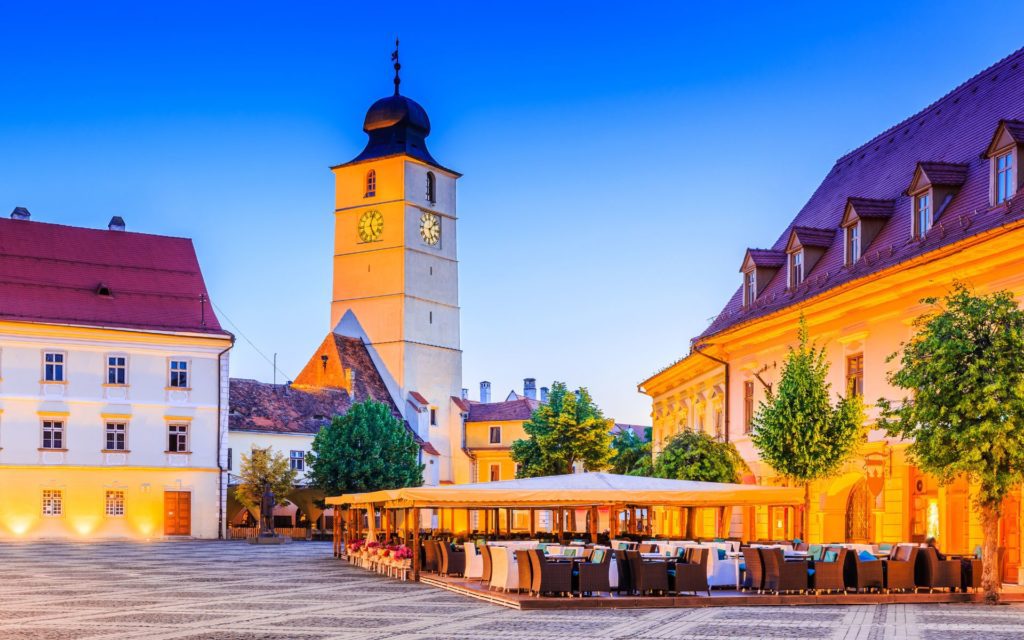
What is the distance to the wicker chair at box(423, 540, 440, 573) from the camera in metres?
28.4

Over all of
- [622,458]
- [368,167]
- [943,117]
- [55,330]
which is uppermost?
[368,167]

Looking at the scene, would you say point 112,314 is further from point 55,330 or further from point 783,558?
point 783,558

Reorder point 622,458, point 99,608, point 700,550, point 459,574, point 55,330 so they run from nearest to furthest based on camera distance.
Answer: point 99,608 → point 700,550 → point 459,574 → point 55,330 → point 622,458

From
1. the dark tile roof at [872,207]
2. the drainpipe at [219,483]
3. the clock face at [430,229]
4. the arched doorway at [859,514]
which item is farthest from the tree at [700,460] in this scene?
the clock face at [430,229]

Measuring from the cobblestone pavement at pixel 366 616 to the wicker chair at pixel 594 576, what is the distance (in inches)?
46.9

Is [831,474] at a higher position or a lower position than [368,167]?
lower

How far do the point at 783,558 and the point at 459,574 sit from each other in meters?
8.04

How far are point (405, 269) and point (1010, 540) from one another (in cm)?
6675

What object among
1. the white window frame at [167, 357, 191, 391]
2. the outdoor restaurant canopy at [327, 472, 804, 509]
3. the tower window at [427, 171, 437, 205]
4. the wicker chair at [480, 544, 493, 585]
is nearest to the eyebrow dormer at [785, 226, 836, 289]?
the outdoor restaurant canopy at [327, 472, 804, 509]

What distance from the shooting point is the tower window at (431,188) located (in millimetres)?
91438

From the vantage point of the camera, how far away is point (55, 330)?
5584cm

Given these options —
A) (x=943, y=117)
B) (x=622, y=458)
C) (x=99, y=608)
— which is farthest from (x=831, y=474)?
(x=622, y=458)

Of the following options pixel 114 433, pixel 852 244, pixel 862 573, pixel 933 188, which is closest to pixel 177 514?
pixel 114 433

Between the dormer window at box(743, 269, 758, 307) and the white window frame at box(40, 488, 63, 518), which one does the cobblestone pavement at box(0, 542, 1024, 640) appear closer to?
the dormer window at box(743, 269, 758, 307)
